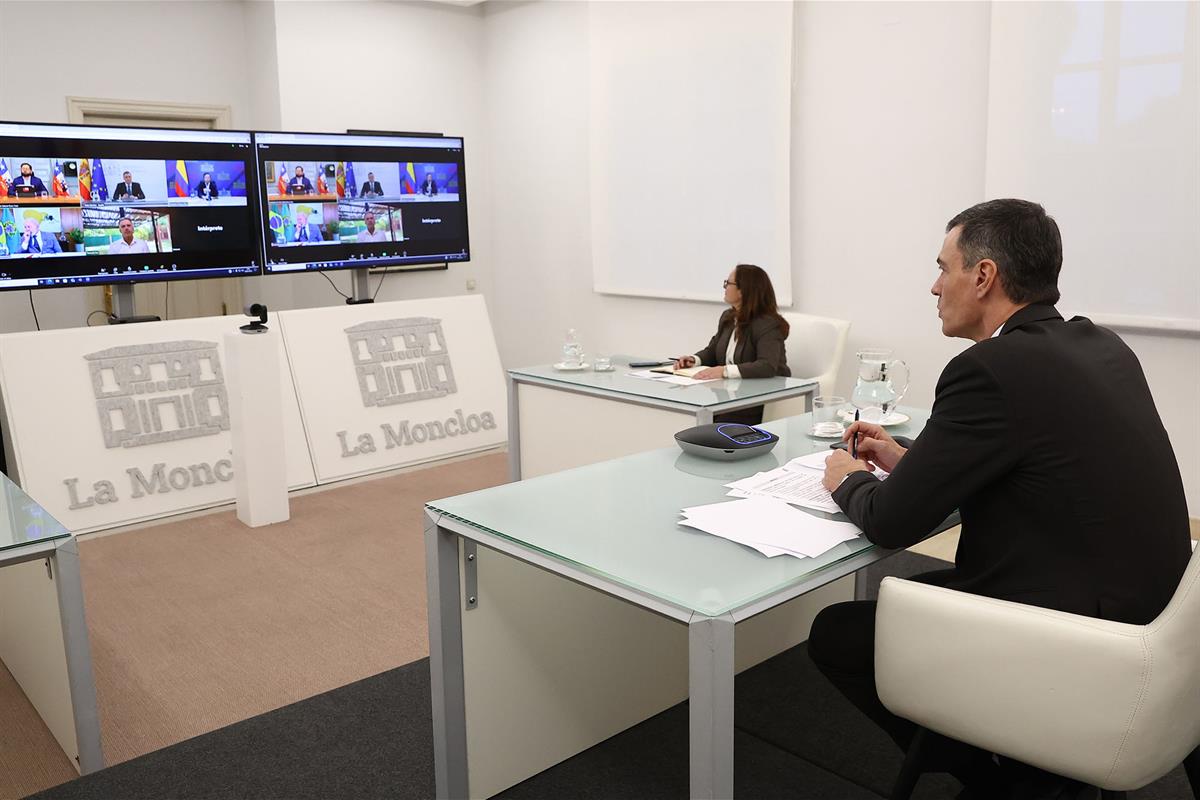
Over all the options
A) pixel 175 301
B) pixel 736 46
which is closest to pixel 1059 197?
pixel 736 46

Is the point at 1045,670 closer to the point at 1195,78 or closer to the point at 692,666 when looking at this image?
the point at 692,666

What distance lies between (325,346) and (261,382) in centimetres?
100

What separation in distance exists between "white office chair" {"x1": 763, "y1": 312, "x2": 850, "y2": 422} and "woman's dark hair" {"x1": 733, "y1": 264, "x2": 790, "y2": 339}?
0.21 meters

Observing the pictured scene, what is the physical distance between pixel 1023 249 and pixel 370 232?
15.6 feet

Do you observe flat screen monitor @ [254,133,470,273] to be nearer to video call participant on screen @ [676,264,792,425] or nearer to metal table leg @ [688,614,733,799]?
video call participant on screen @ [676,264,792,425]

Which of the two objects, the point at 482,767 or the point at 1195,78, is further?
the point at 1195,78

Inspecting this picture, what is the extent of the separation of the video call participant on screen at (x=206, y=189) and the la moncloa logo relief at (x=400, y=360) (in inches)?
39.8

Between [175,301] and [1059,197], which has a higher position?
[1059,197]

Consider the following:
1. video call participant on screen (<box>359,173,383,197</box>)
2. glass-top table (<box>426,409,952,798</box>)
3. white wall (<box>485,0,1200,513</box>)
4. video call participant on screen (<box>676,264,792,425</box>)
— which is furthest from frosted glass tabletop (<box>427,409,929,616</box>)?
video call participant on screen (<box>359,173,383,197</box>)

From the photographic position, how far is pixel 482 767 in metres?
2.27

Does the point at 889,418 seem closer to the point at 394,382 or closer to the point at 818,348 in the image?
the point at 818,348

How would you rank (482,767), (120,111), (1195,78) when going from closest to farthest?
1. (482,767)
2. (1195,78)
3. (120,111)

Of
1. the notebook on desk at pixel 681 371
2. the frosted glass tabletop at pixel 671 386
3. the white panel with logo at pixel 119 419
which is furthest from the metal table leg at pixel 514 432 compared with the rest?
the white panel with logo at pixel 119 419

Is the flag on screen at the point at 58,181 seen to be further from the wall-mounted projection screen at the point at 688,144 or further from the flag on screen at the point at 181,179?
the wall-mounted projection screen at the point at 688,144
